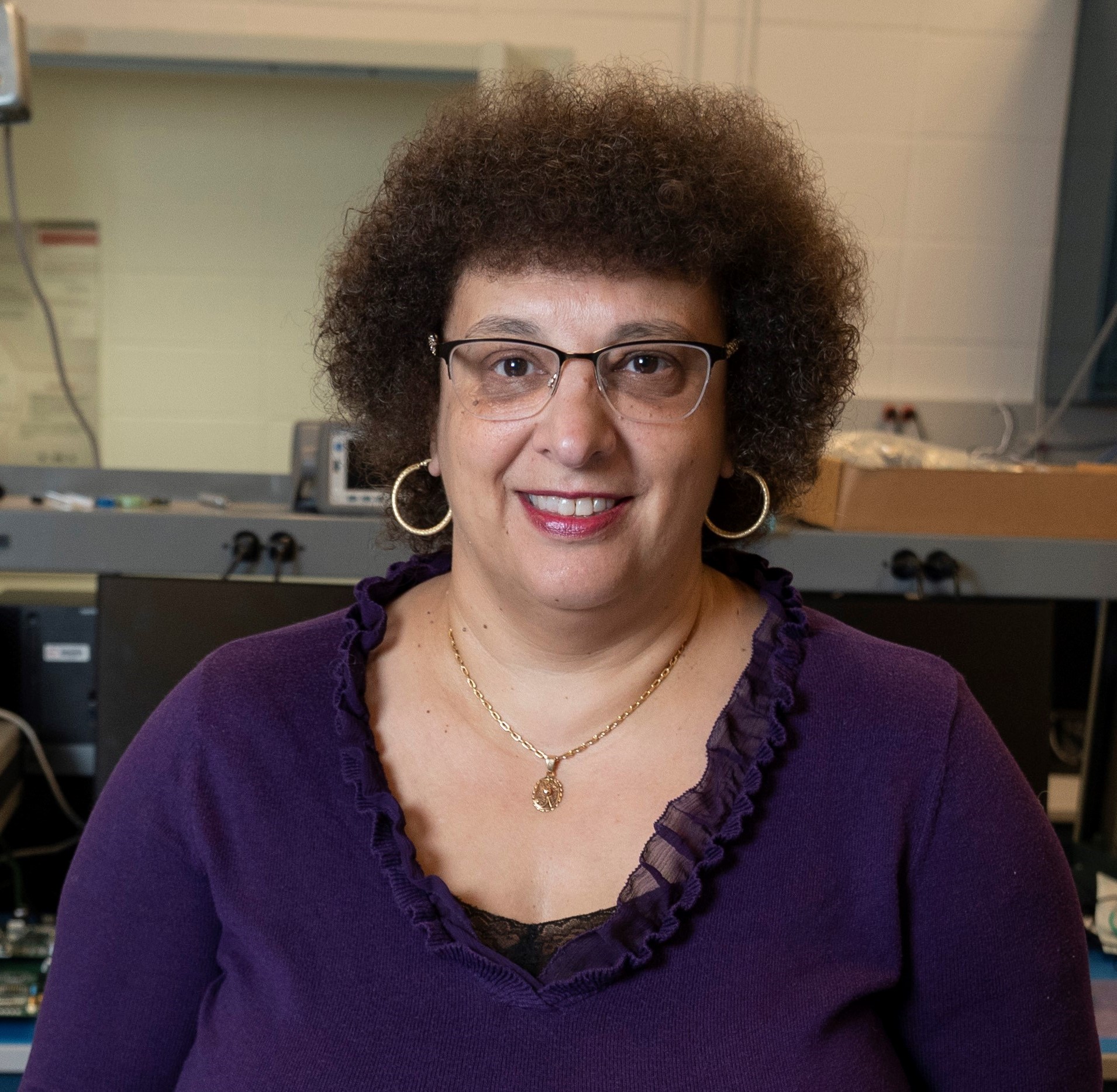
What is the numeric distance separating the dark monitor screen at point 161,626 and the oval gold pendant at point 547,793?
24.2 inches

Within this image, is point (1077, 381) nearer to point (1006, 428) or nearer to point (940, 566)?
point (1006, 428)

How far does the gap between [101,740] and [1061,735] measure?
153cm

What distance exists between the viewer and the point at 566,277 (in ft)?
3.13

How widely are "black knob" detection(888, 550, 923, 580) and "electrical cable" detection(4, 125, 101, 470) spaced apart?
4.57 ft

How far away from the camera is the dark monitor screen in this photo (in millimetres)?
1543

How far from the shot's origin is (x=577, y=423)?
2.99 ft

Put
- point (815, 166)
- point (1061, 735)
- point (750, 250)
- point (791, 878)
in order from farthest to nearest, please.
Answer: point (815, 166) → point (1061, 735) → point (750, 250) → point (791, 878)

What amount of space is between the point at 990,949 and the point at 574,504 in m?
0.53

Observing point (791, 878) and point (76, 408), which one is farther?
point (76, 408)

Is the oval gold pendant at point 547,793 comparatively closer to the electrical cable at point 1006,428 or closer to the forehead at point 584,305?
the forehead at point 584,305

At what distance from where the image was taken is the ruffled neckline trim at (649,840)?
2.87ft

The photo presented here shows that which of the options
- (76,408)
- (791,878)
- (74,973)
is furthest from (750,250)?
(76,408)

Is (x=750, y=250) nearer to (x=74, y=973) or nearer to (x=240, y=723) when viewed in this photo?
(x=240, y=723)

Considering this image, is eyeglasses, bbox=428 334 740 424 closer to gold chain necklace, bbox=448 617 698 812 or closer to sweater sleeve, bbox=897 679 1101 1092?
gold chain necklace, bbox=448 617 698 812
